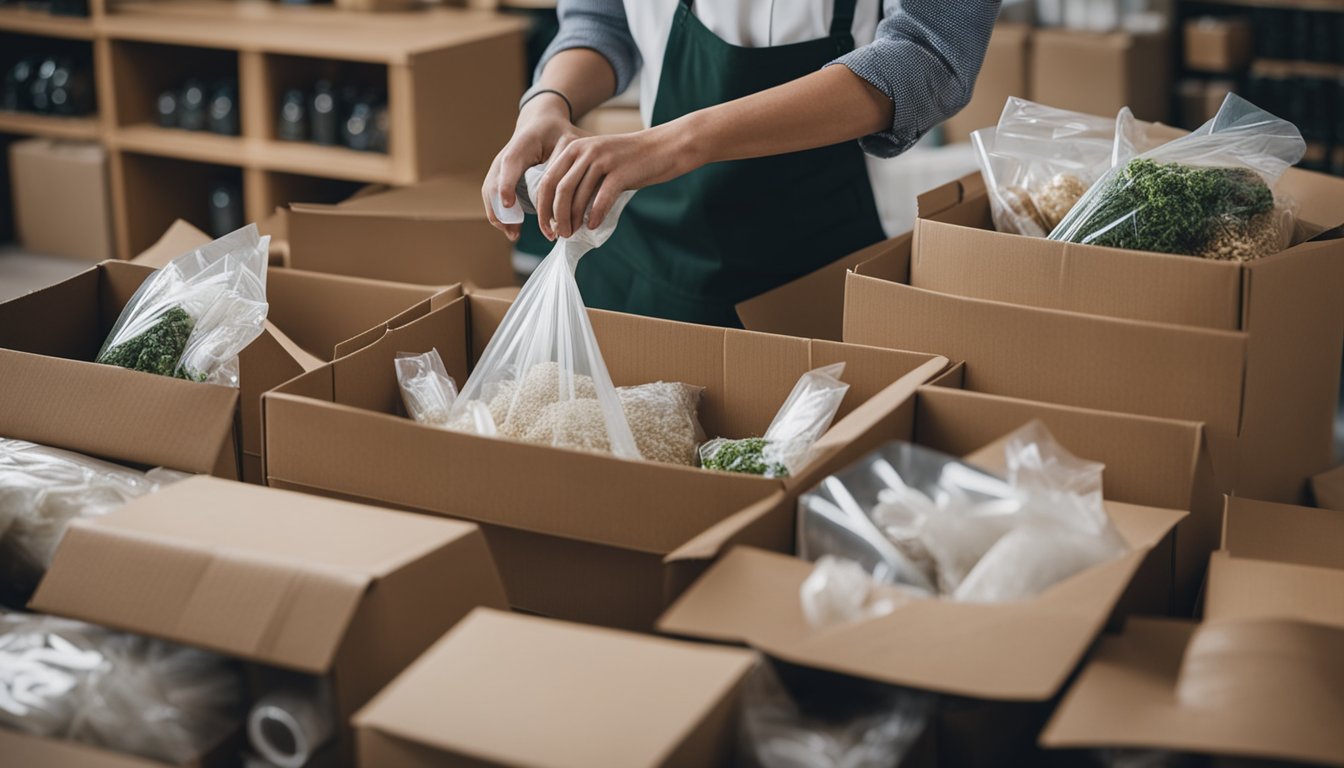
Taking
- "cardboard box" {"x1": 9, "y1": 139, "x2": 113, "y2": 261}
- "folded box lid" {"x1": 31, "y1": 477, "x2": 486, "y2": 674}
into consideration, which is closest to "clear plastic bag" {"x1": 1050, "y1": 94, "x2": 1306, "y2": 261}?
"folded box lid" {"x1": 31, "y1": 477, "x2": 486, "y2": 674}

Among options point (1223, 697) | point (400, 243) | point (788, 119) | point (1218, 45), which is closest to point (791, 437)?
point (788, 119)

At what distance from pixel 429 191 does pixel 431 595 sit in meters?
1.01

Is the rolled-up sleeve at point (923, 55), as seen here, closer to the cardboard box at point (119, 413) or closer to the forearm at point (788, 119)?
the forearm at point (788, 119)

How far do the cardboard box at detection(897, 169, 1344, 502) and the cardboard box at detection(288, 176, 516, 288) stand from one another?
0.59 m

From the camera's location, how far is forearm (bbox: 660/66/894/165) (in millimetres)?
1229

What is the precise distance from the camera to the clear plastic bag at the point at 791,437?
1.07 m

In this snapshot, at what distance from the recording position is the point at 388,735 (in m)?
0.75

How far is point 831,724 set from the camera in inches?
31.3

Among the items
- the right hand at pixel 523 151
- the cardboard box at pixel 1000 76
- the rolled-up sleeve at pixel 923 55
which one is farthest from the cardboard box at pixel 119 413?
the cardboard box at pixel 1000 76

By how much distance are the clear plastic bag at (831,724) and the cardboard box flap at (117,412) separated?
555mm

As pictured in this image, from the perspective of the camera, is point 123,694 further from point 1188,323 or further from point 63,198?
point 63,198

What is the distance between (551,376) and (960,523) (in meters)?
0.42

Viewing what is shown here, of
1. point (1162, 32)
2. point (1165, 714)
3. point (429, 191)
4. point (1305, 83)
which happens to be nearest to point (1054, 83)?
point (1162, 32)

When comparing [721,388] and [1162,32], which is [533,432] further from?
[1162,32]
